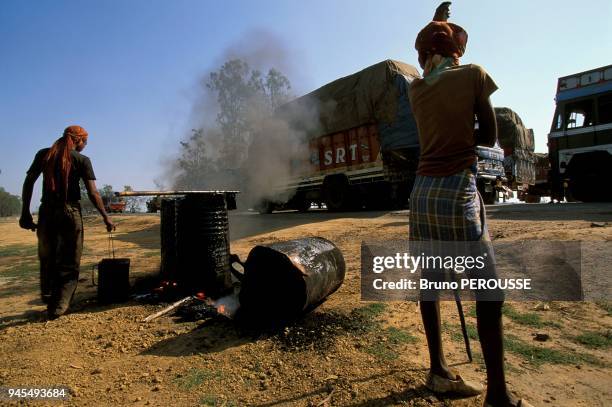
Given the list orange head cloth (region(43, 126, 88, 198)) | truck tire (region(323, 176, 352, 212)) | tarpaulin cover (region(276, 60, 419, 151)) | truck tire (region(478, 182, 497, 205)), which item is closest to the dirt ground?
orange head cloth (region(43, 126, 88, 198))

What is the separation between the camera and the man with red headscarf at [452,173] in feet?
5.44

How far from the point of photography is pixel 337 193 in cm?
1164

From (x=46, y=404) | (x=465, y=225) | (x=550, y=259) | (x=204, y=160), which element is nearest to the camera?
(x=465, y=225)

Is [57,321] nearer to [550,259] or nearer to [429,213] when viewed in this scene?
[429,213]

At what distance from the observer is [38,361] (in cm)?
262

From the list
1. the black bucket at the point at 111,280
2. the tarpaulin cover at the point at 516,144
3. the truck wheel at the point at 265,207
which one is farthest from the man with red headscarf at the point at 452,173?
the tarpaulin cover at the point at 516,144

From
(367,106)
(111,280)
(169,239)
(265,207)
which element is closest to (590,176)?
(367,106)

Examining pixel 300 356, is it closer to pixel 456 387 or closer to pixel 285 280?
pixel 285 280

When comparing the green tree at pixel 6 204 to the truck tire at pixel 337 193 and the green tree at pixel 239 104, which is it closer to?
the green tree at pixel 239 104

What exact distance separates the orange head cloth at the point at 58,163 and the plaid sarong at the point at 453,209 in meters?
3.43

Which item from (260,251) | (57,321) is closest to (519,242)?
(260,251)

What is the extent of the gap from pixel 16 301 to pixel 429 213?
4.78 m

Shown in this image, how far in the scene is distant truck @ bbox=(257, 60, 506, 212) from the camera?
9477 mm

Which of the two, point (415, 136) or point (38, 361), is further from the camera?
point (415, 136)
